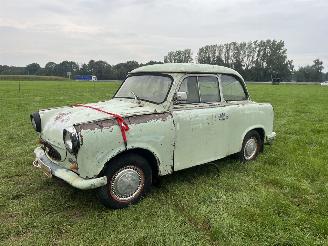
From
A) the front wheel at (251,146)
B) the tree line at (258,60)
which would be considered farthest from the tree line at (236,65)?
the front wheel at (251,146)

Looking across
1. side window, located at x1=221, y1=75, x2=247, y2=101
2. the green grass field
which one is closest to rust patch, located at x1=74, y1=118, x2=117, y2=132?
the green grass field

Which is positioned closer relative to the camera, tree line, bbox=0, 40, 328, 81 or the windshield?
the windshield

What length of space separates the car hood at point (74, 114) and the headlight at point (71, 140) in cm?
21

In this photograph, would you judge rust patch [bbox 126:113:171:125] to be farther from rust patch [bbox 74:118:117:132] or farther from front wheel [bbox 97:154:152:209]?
front wheel [bbox 97:154:152:209]

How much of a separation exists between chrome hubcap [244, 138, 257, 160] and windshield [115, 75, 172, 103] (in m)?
2.31

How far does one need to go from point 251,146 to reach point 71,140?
12.8ft

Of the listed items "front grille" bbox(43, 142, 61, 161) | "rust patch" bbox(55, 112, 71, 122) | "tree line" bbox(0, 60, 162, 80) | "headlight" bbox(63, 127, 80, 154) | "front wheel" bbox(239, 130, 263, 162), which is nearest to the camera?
"headlight" bbox(63, 127, 80, 154)

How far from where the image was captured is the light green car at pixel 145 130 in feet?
13.3

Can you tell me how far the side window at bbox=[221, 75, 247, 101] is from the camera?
5.91 metres

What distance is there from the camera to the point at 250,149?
657 centimetres

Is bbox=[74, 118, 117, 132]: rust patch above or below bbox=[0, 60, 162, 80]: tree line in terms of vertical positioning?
below

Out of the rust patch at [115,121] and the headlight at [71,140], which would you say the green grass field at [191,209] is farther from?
the rust patch at [115,121]

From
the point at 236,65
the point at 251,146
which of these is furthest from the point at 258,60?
the point at 251,146

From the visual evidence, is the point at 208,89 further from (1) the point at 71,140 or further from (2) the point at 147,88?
(1) the point at 71,140
